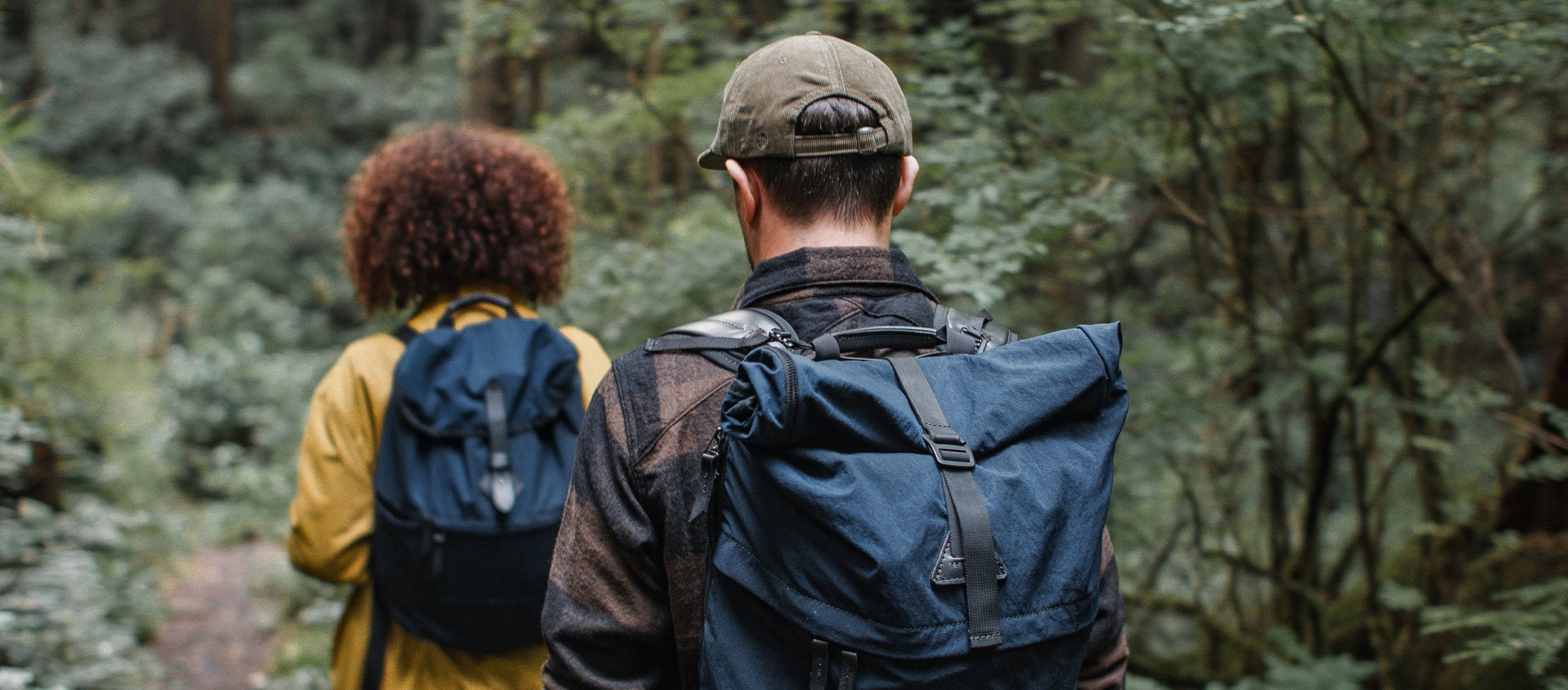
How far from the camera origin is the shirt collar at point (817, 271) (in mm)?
1151

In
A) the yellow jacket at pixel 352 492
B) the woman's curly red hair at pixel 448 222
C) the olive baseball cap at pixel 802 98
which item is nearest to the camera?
the olive baseball cap at pixel 802 98

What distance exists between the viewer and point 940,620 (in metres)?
0.89

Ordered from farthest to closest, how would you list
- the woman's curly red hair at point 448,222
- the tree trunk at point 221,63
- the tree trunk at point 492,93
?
the tree trunk at point 221,63 → the tree trunk at point 492,93 → the woman's curly red hair at point 448,222

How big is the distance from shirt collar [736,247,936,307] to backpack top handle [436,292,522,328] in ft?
3.53

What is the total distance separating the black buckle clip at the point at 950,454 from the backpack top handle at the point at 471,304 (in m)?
1.36

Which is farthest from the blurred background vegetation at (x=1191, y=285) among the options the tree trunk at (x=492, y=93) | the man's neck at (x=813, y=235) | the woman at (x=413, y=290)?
the man's neck at (x=813, y=235)

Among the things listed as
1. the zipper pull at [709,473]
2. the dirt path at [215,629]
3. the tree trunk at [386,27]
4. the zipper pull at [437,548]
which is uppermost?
the tree trunk at [386,27]

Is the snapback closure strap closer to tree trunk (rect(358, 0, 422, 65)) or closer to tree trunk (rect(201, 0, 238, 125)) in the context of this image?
tree trunk (rect(201, 0, 238, 125))

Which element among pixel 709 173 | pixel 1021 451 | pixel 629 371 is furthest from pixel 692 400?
pixel 709 173

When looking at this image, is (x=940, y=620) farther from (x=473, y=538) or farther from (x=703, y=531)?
(x=473, y=538)

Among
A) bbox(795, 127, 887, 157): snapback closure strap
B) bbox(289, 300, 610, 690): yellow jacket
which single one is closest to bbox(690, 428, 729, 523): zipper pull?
bbox(795, 127, 887, 157): snapback closure strap

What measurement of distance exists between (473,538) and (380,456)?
28 centimetres

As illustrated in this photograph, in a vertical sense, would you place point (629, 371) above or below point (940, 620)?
above

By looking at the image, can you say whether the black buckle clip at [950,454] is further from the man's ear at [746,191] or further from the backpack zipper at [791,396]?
the man's ear at [746,191]
